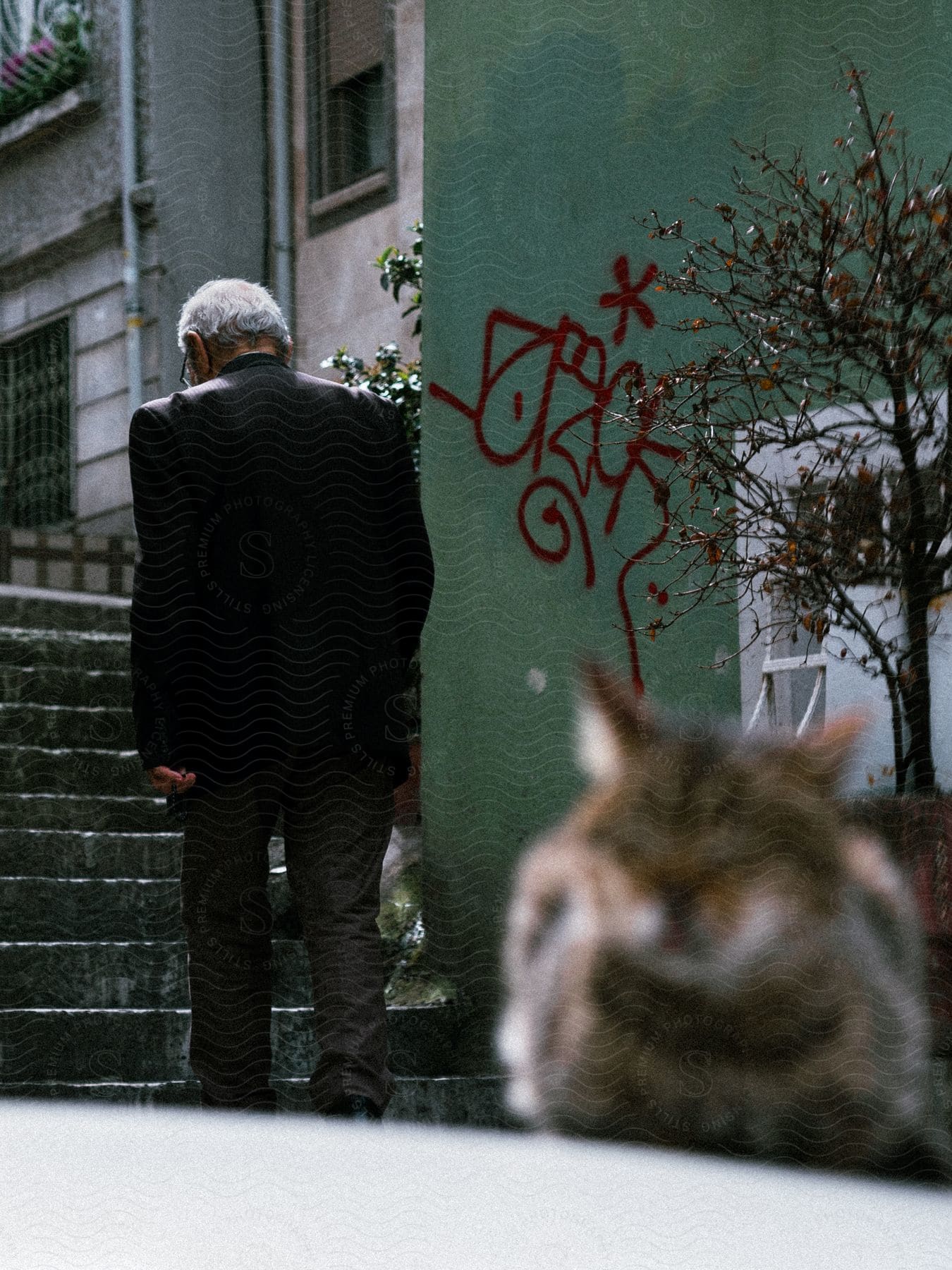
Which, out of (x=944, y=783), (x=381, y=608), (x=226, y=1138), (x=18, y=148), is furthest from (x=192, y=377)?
(x=18, y=148)

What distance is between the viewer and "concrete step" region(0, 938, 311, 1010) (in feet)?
11.8

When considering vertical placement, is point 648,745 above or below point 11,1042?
above

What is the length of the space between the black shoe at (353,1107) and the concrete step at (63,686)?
2908mm

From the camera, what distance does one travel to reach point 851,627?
3.05 m

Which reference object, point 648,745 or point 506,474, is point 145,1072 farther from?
point 506,474

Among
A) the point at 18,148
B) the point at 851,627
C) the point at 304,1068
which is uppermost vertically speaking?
the point at 18,148

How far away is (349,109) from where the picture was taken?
5.68 metres

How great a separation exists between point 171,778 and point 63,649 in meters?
3.10

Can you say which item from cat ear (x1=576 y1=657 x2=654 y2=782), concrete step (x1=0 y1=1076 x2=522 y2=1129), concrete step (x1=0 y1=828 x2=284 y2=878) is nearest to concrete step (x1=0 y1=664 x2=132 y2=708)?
concrete step (x1=0 y1=828 x2=284 y2=878)

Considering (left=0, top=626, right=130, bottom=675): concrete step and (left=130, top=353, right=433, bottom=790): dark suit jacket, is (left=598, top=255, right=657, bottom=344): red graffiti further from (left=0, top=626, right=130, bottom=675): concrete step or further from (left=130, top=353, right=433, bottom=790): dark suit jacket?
(left=0, top=626, right=130, bottom=675): concrete step

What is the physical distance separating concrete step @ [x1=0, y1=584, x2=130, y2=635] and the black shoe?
3978 millimetres

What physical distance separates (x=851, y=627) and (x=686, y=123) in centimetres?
152

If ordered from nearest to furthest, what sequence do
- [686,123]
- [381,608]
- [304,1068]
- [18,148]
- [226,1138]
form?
[226,1138]
[381,608]
[304,1068]
[686,123]
[18,148]

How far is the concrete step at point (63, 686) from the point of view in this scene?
525cm
